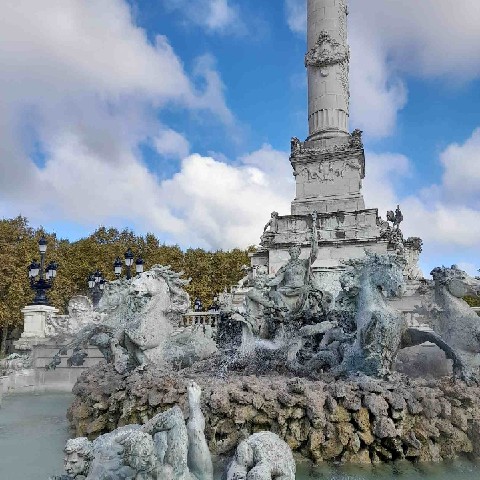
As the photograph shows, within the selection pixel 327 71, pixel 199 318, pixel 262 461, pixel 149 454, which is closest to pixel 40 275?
pixel 199 318

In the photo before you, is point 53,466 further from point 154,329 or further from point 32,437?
point 154,329

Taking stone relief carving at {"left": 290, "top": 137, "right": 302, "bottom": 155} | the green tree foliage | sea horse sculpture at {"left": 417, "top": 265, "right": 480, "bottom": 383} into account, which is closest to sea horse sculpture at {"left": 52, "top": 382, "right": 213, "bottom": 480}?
sea horse sculpture at {"left": 417, "top": 265, "right": 480, "bottom": 383}

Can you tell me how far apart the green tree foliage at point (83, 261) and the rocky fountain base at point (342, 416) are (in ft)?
74.2

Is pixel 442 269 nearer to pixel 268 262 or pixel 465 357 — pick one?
pixel 465 357

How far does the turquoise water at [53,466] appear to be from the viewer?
17.0ft

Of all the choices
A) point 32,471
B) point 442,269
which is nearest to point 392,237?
point 442,269

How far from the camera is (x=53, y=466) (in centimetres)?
545

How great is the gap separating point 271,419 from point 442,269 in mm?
3956

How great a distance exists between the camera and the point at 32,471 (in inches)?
207

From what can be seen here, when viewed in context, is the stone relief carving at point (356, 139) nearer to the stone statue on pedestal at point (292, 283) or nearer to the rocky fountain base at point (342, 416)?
the stone statue on pedestal at point (292, 283)

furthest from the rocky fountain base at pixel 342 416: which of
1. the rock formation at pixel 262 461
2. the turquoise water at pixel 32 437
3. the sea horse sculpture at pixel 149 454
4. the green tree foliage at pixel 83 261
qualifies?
the green tree foliage at pixel 83 261

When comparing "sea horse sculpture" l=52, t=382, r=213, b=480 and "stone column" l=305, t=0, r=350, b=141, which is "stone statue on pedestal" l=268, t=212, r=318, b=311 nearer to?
"sea horse sculpture" l=52, t=382, r=213, b=480

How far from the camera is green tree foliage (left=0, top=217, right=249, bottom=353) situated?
26.2 m

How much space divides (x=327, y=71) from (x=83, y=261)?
1899 cm
